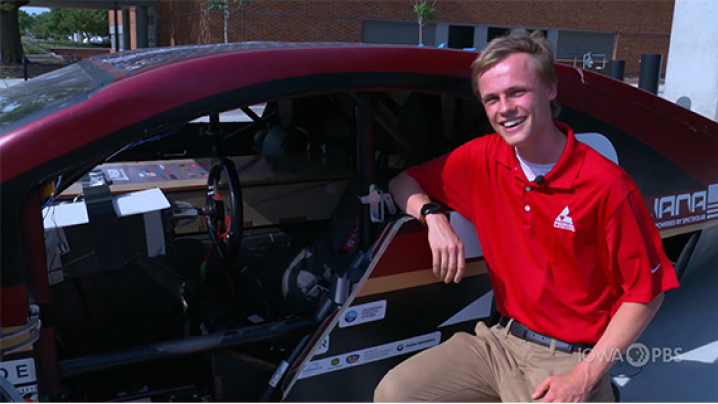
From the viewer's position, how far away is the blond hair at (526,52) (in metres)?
1.78

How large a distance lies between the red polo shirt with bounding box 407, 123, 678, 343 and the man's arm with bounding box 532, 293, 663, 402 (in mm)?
44

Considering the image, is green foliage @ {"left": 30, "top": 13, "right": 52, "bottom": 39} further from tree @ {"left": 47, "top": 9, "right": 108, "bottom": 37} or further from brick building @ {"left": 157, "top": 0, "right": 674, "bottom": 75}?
brick building @ {"left": 157, "top": 0, "right": 674, "bottom": 75}

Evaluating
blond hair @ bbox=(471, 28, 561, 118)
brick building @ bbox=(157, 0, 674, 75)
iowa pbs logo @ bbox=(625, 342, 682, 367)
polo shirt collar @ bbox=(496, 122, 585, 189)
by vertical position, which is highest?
brick building @ bbox=(157, 0, 674, 75)

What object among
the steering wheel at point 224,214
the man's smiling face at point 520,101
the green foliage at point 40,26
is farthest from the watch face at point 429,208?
the green foliage at point 40,26

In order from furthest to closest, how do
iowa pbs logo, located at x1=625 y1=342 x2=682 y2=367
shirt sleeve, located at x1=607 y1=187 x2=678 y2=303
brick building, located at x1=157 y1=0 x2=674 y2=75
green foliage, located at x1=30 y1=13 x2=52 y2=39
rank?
green foliage, located at x1=30 y1=13 x2=52 y2=39 < brick building, located at x1=157 y1=0 x2=674 y2=75 < iowa pbs logo, located at x1=625 y1=342 x2=682 y2=367 < shirt sleeve, located at x1=607 y1=187 x2=678 y2=303

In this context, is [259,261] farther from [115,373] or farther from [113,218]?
[113,218]

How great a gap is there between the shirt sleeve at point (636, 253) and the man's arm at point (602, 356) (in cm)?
4

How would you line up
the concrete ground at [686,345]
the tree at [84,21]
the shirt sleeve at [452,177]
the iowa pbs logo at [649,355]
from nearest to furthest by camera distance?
1. the shirt sleeve at [452,177]
2. the concrete ground at [686,345]
3. the iowa pbs logo at [649,355]
4. the tree at [84,21]

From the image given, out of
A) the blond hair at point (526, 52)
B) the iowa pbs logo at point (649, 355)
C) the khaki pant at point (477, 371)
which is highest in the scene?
the blond hair at point (526, 52)

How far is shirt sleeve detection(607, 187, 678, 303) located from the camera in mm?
1643

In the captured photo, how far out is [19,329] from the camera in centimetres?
153

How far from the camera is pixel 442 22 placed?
88.2 ft

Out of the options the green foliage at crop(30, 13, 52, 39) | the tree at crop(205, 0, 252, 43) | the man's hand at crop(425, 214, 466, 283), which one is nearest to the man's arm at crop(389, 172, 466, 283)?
the man's hand at crop(425, 214, 466, 283)

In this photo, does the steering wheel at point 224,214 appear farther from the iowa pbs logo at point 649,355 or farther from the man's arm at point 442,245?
the iowa pbs logo at point 649,355
